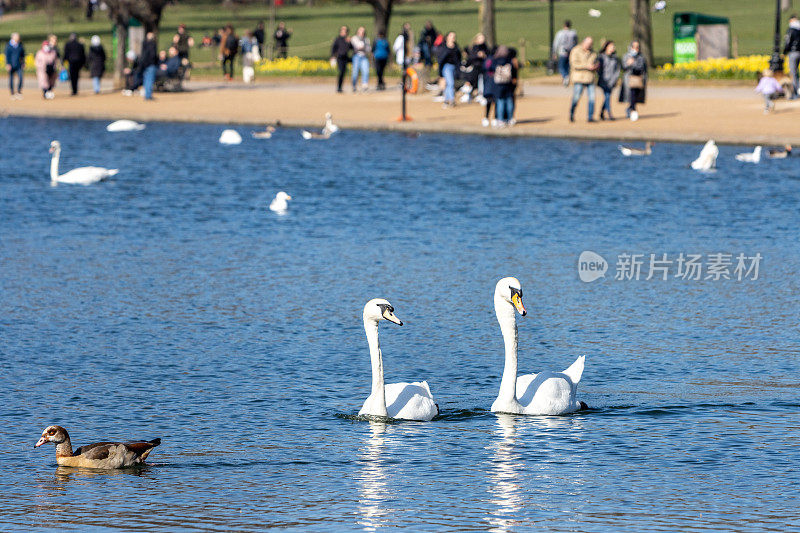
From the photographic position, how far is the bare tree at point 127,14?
44344 mm

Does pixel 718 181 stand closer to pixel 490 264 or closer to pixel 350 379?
pixel 490 264

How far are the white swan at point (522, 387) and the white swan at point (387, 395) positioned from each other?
0.58 meters

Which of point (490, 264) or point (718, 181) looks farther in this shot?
point (718, 181)

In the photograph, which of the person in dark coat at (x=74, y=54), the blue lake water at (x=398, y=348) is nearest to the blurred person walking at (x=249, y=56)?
the person in dark coat at (x=74, y=54)

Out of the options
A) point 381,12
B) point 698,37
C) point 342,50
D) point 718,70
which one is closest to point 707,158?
point 718,70

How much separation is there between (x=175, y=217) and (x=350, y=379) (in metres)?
10.00

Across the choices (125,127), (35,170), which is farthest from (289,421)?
(125,127)

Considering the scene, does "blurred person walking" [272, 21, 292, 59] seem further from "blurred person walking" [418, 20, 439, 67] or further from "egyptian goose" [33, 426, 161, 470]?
"egyptian goose" [33, 426, 161, 470]

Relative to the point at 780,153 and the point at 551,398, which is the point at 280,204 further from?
the point at 551,398

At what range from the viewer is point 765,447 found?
10.9 m

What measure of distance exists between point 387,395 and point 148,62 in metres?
33.2

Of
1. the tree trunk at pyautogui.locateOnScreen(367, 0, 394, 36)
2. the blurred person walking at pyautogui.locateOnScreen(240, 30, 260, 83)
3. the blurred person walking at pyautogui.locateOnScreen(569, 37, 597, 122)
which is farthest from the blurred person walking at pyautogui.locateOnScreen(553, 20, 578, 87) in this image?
the blurred person walking at pyautogui.locateOnScreen(569, 37, 597, 122)

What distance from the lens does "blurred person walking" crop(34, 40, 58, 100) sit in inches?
1703

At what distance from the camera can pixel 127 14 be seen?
4484cm
